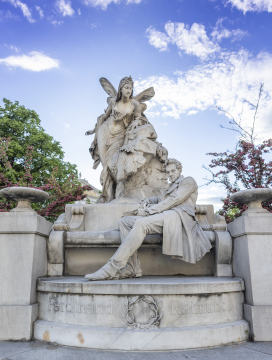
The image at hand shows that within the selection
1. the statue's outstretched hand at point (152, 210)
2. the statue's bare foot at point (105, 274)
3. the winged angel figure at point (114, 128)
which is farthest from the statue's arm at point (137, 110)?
the statue's bare foot at point (105, 274)

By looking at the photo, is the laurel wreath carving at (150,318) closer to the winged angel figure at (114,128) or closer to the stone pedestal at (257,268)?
the stone pedestal at (257,268)

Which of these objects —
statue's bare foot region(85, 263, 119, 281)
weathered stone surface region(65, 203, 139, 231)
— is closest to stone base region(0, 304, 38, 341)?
statue's bare foot region(85, 263, 119, 281)

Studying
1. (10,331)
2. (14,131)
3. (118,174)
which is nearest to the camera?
(10,331)

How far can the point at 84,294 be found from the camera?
13.1 ft

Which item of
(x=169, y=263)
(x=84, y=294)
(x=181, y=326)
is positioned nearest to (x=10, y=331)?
(x=84, y=294)

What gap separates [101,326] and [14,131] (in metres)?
18.4

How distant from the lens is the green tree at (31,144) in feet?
61.7

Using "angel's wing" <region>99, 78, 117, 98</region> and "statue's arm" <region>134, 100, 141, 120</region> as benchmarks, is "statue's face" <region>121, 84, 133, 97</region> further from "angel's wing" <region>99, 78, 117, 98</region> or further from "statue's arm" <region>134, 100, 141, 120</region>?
"angel's wing" <region>99, 78, 117, 98</region>

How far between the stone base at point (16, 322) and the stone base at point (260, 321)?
286 cm

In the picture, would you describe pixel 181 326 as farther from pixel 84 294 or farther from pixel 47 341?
pixel 47 341

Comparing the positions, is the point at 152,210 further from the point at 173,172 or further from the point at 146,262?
the point at 146,262

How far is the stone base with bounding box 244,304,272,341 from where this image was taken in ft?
13.4

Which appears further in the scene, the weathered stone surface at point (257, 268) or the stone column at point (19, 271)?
the weathered stone surface at point (257, 268)

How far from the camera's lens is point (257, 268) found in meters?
4.38
